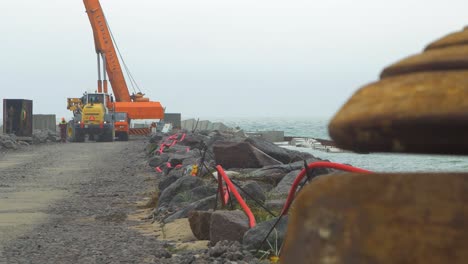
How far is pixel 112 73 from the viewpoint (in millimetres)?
40875

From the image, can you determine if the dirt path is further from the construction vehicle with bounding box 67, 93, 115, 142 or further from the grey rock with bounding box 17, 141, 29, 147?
the construction vehicle with bounding box 67, 93, 115, 142

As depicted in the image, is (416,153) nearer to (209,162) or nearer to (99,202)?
(99,202)

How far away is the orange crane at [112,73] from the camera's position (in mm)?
39250

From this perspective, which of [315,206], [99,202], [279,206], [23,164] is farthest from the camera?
[23,164]

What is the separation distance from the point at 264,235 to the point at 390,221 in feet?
15.7

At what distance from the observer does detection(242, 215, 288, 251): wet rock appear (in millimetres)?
5965

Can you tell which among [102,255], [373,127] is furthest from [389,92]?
[102,255]

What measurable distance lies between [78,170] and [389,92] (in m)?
18.1

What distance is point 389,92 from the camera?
4.24ft

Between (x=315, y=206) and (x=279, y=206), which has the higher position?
(x=315, y=206)

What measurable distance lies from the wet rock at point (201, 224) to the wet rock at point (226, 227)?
1.49 feet

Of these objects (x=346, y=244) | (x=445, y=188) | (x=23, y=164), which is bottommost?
(x=23, y=164)

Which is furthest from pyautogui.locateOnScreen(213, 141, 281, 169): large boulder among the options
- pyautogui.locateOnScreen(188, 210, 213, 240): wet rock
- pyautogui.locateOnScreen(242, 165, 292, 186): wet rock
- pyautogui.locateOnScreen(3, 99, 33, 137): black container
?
pyautogui.locateOnScreen(3, 99, 33, 137): black container

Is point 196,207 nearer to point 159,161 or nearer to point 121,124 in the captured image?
point 159,161
